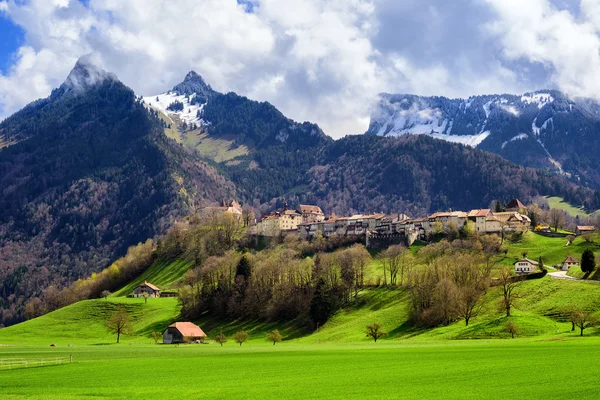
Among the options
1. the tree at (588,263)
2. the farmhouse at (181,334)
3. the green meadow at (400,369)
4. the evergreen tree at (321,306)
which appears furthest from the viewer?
the evergreen tree at (321,306)

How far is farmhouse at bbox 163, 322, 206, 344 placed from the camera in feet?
463

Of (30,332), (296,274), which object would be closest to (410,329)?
(296,274)

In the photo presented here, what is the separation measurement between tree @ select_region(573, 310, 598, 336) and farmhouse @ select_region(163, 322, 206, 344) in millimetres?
78706

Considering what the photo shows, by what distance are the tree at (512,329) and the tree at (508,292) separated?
9567 mm

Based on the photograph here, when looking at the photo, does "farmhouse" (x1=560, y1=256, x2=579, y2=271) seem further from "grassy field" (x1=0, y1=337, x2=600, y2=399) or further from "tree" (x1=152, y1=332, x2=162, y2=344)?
"grassy field" (x1=0, y1=337, x2=600, y2=399)

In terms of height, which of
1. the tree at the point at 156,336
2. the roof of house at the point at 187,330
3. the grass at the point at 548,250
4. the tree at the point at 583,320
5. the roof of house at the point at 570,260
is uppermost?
the grass at the point at 548,250

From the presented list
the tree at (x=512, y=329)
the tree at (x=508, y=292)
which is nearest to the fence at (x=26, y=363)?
the tree at (x=512, y=329)

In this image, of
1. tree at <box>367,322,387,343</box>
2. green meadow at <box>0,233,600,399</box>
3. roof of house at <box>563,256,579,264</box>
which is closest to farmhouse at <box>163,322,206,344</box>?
green meadow at <box>0,233,600,399</box>

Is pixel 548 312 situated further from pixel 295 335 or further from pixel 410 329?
pixel 295 335

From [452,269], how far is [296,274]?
49.1 m

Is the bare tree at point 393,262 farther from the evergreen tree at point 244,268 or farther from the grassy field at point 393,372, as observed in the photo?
the grassy field at point 393,372

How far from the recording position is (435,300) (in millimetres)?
127062

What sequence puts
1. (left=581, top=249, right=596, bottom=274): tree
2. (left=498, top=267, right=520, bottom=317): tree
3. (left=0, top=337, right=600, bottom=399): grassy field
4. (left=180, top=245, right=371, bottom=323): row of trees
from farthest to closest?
(left=180, top=245, right=371, bottom=323): row of trees
(left=581, top=249, right=596, bottom=274): tree
(left=498, top=267, right=520, bottom=317): tree
(left=0, top=337, right=600, bottom=399): grassy field

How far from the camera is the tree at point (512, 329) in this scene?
326 ft
